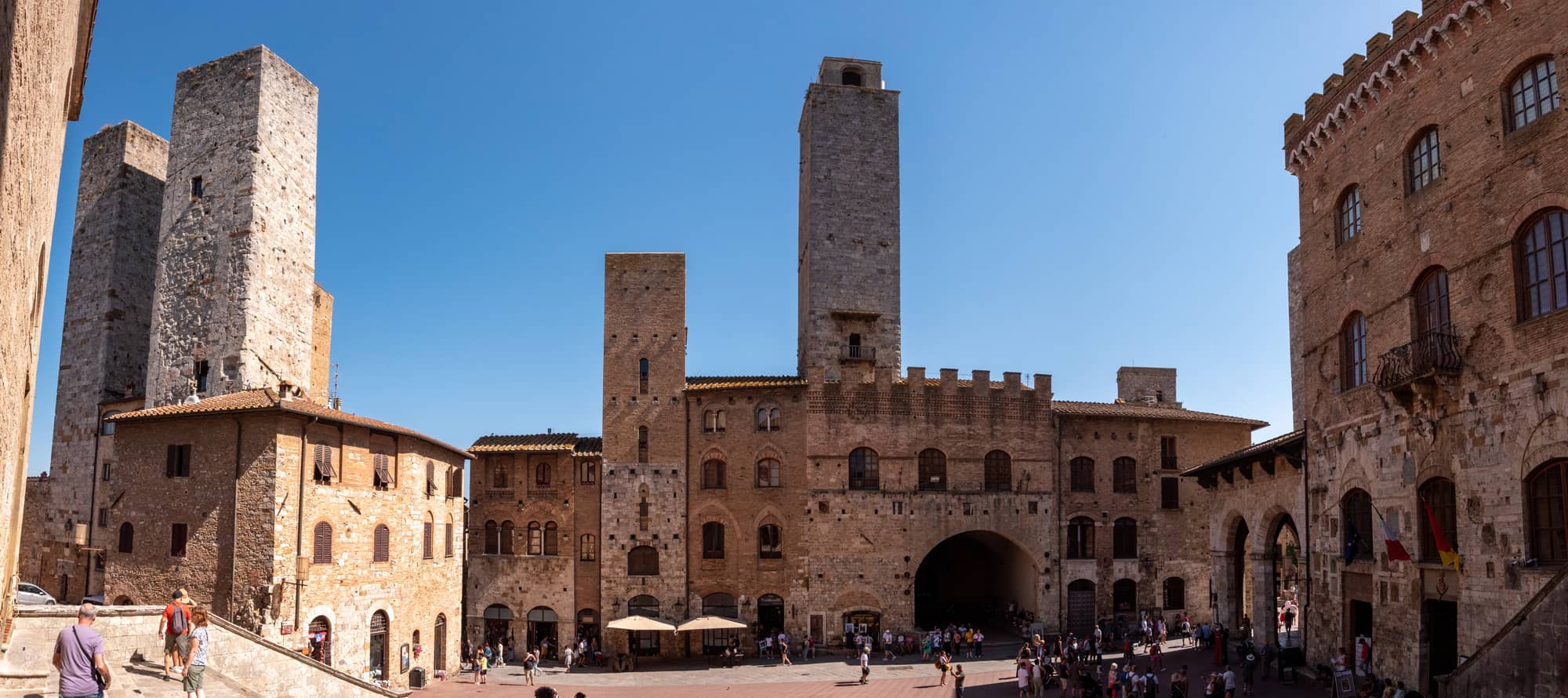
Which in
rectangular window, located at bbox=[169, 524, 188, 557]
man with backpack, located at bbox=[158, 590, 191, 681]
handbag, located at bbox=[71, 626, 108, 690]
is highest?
rectangular window, located at bbox=[169, 524, 188, 557]

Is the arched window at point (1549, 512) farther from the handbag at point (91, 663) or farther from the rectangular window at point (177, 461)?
the rectangular window at point (177, 461)

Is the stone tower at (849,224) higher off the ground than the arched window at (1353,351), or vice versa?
the stone tower at (849,224)

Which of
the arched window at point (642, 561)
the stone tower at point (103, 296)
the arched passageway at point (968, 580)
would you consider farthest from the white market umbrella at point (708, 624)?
the stone tower at point (103, 296)

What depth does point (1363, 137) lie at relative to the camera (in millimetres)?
24172

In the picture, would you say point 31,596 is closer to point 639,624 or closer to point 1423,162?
point 639,624

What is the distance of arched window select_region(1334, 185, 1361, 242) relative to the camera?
2462 centimetres

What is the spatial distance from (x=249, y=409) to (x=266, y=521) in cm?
296

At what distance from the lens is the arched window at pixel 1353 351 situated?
24359 millimetres

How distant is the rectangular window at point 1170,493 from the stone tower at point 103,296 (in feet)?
127

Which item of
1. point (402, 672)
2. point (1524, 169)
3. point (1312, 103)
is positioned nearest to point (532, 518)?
point (402, 672)

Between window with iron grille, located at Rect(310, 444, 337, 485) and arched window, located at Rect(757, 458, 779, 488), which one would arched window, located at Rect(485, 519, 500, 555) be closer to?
arched window, located at Rect(757, 458, 779, 488)

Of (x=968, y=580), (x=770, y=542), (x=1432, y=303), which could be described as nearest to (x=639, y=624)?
(x=770, y=542)

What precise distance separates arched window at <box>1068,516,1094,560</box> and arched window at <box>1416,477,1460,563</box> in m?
21.6

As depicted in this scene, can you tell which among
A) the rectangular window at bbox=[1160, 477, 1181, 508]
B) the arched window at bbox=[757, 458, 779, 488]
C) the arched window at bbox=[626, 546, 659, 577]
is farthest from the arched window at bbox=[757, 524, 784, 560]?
the rectangular window at bbox=[1160, 477, 1181, 508]
